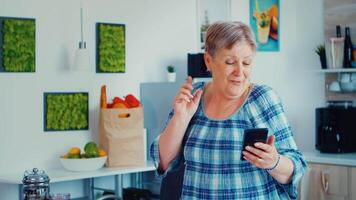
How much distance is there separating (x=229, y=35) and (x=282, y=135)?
1.05 feet

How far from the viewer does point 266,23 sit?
182 inches

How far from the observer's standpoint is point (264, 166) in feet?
4.98

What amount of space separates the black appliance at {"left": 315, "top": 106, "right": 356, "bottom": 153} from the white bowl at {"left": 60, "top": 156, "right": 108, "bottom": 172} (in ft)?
5.28

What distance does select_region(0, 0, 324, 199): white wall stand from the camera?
357 cm

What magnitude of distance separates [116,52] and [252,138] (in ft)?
8.56

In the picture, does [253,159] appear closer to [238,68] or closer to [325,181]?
[238,68]

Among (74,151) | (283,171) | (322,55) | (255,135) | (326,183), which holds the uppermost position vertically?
(322,55)

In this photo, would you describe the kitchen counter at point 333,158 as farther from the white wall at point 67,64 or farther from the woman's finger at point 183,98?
the woman's finger at point 183,98

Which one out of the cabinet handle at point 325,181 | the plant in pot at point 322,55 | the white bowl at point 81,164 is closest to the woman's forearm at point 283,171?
the white bowl at point 81,164

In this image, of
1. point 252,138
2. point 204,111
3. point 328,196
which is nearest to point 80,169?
point 328,196

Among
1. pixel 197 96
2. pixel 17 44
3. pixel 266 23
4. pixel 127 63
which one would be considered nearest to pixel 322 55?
pixel 266 23

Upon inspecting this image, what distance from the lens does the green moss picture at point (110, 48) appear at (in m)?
3.94

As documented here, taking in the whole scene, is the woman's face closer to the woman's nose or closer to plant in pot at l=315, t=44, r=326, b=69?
the woman's nose

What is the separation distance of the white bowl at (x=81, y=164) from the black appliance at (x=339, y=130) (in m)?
1.61
